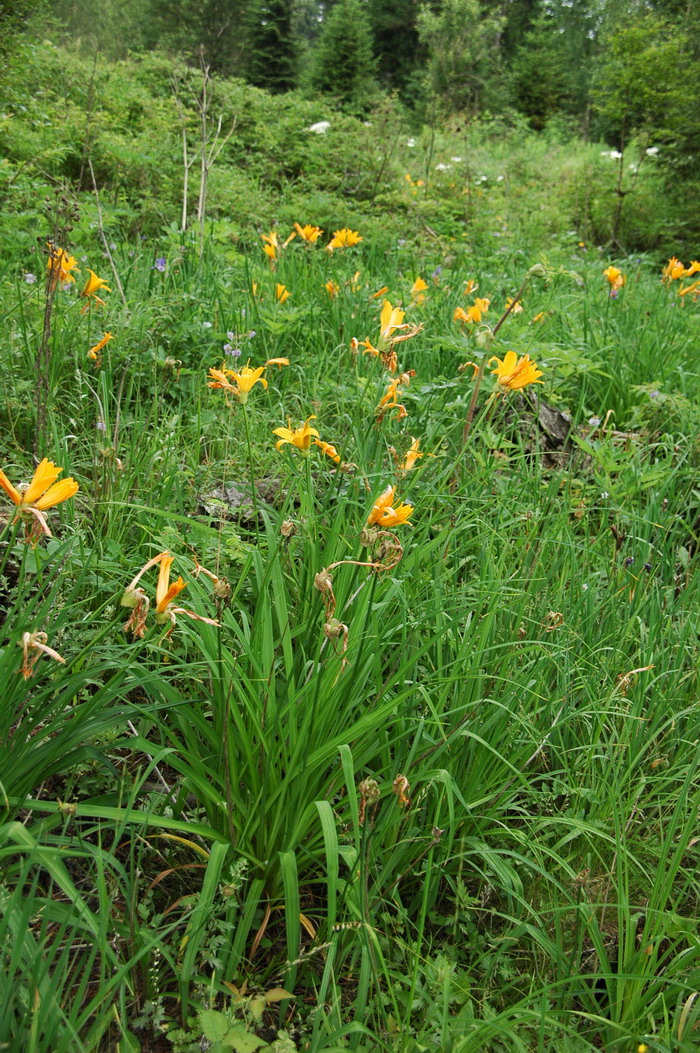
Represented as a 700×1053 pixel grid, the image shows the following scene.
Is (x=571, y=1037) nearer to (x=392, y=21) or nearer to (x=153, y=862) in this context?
(x=153, y=862)

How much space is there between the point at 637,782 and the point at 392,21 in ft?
78.5

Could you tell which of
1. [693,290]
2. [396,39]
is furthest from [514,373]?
[396,39]

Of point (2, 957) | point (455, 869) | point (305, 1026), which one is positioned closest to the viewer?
point (2, 957)

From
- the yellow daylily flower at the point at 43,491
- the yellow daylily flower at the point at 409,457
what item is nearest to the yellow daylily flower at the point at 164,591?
the yellow daylily flower at the point at 43,491

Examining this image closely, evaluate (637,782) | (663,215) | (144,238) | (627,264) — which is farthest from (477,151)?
(637,782)

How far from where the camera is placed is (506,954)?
4.18 feet

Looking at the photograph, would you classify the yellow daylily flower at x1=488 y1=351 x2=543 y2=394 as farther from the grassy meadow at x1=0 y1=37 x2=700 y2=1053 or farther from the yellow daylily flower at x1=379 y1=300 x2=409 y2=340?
the yellow daylily flower at x1=379 y1=300 x2=409 y2=340

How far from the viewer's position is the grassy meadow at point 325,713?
3.52 feet

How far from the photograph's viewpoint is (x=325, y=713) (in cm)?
124

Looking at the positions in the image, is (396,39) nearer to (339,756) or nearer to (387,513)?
(387,513)

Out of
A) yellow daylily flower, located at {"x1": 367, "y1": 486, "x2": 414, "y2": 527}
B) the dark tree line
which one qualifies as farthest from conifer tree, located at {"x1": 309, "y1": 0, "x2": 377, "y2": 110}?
yellow daylily flower, located at {"x1": 367, "y1": 486, "x2": 414, "y2": 527}

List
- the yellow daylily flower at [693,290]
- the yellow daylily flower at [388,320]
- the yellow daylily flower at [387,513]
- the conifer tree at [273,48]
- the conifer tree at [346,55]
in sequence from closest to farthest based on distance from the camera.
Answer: the yellow daylily flower at [387,513], the yellow daylily flower at [388,320], the yellow daylily flower at [693,290], the conifer tree at [346,55], the conifer tree at [273,48]

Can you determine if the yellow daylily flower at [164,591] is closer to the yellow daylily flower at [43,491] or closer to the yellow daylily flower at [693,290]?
the yellow daylily flower at [43,491]

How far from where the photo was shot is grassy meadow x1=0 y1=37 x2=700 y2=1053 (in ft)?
3.52
